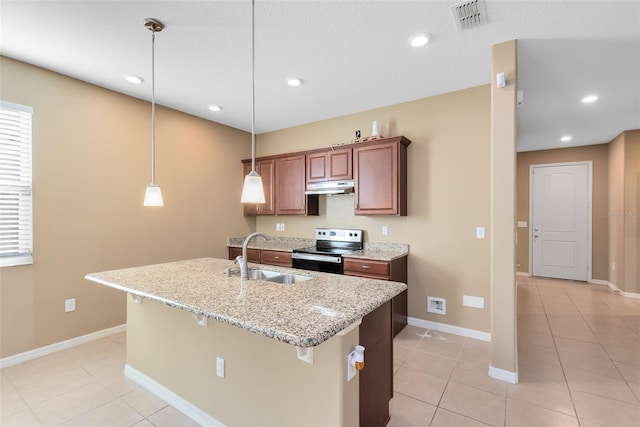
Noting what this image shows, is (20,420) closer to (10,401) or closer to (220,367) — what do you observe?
(10,401)

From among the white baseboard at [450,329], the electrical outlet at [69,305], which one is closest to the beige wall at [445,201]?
the white baseboard at [450,329]

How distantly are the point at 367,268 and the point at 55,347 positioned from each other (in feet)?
10.4

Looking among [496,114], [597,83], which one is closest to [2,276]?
[496,114]

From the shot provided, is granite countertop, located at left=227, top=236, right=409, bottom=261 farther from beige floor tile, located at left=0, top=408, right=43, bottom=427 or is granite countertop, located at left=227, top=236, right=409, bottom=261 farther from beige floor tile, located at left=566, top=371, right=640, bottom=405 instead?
beige floor tile, located at left=0, top=408, right=43, bottom=427

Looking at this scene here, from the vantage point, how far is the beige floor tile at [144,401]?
2.01m

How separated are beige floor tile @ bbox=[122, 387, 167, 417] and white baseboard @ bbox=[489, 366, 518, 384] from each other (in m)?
2.51

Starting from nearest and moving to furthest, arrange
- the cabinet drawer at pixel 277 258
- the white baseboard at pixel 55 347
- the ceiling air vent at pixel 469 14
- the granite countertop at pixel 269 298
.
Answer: the granite countertop at pixel 269 298 → the ceiling air vent at pixel 469 14 → the white baseboard at pixel 55 347 → the cabinet drawer at pixel 277 258

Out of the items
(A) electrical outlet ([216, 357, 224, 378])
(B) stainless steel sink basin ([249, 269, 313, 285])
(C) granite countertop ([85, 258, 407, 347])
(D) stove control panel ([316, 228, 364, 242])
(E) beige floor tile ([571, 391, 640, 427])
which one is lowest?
(E) beige floor tile ([571, 391, 640, 427])

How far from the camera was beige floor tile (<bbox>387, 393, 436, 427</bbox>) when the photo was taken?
1.87 m

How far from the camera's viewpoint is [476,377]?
238cm

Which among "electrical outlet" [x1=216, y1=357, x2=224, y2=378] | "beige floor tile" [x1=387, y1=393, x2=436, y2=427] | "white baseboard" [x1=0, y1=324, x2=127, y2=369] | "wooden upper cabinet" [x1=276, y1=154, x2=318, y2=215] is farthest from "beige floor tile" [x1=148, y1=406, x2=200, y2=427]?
"wooden upper cabinet" [x1=276, y1=154, x2=318, y2=215]

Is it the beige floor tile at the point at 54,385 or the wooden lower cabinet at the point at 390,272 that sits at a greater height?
the wooden lower cabinet at the point at 390,272

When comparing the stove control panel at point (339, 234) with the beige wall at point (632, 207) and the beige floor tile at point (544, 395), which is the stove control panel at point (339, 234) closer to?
the beige floor tile at point (544, 395)

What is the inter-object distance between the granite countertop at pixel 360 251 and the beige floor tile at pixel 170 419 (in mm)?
1976
